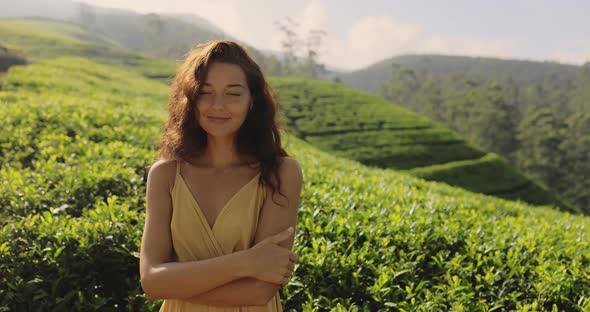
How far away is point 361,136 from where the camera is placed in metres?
22.0

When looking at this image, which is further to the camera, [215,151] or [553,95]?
[553,95]

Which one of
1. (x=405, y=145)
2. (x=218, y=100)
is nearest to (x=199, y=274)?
(x=218, y=100)

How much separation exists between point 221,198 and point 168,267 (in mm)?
359

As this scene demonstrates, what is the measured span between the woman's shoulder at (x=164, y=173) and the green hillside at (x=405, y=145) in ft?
56.3

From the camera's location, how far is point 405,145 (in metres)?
21.4

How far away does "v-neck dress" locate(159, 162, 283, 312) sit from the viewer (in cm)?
177

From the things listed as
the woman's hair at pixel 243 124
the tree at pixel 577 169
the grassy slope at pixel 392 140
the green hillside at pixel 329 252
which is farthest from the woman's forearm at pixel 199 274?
the tree at pixel 577 169

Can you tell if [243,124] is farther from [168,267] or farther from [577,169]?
[577,169]

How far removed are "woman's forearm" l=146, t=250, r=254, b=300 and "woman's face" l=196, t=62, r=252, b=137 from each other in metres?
0.54

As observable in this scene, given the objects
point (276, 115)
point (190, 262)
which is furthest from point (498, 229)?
point (190, 262)

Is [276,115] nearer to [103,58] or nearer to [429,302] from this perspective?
[429,302]

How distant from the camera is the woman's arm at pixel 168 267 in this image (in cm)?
161

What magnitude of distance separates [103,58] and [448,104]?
41.6 metres

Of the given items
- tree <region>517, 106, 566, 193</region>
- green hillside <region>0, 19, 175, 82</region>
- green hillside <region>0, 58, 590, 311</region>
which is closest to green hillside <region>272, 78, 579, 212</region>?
green hillside <region>0, 19, 175, 82</region>
